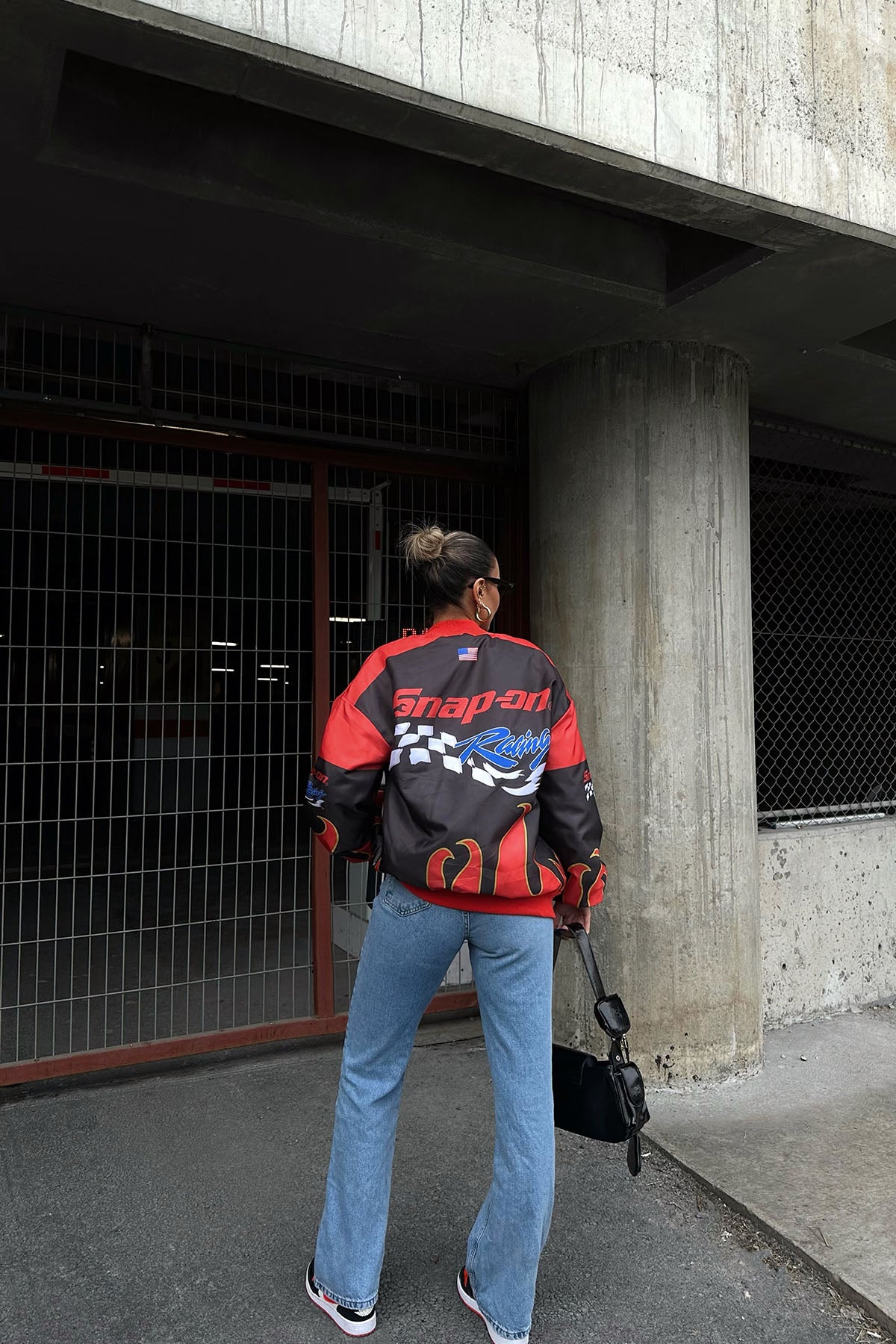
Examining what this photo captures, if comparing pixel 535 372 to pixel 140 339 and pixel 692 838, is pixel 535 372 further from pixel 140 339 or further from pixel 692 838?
pixel 692 838

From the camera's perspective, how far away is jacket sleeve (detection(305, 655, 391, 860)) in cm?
234

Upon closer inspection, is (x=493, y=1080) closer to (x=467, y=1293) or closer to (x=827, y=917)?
(x=467, y=1293)

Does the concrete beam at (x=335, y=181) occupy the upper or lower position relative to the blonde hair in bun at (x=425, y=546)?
upper

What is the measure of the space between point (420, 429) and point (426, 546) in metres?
2.37

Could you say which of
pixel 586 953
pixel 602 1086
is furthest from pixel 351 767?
pixel 602 1086

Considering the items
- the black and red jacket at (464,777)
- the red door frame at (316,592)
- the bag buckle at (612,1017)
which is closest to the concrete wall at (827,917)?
the red door frame at (316,592)

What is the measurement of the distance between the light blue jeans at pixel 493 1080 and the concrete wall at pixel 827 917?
8.75 feet

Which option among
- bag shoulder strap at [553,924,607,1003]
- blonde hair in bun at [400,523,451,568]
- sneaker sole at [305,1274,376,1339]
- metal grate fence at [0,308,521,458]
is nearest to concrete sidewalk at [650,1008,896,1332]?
bag shoulder strap at [553,924,607,1003]

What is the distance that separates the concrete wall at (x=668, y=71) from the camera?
8.15 ft

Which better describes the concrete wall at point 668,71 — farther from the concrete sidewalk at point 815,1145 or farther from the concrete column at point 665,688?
the concrete sidewalk at point 815,1145

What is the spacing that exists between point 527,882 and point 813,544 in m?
4.25

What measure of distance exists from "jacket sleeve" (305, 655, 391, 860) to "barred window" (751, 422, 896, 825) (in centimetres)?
345

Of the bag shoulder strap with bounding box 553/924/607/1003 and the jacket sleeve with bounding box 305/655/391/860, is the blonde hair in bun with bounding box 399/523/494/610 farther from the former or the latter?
the bag shoulder strap with bounding box 553/924/607/1003

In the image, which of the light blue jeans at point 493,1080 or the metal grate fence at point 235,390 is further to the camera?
the metal grate fence at point 235,390
